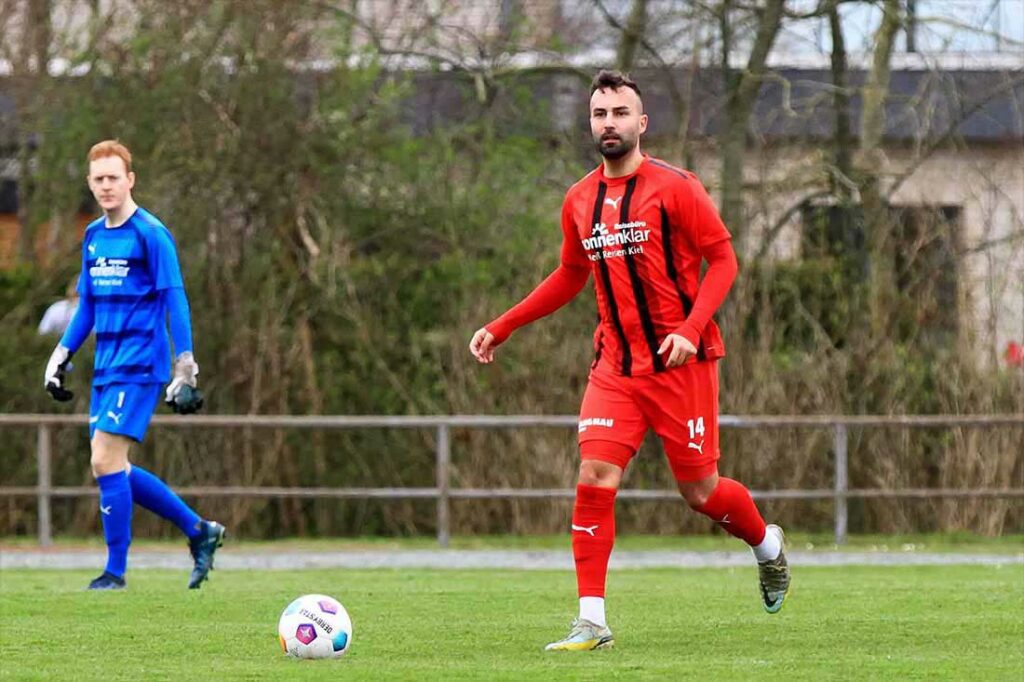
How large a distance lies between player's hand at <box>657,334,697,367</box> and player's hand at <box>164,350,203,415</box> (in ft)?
11.7

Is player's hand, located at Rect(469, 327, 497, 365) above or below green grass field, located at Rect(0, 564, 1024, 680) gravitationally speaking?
above

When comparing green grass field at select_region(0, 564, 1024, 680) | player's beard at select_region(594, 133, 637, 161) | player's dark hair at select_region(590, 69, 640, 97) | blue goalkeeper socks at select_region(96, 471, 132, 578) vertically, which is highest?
player's dark hair at select_region(590, 69, 640, 97)

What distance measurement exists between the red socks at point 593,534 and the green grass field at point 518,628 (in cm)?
29

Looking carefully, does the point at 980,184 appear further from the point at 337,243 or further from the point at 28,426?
the point at 28,426

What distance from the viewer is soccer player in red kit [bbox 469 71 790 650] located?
25.0 feet

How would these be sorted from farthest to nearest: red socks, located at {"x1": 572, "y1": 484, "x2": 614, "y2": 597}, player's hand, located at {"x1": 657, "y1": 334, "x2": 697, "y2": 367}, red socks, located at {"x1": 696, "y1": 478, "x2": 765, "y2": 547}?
red socks, located at {"x1": 696, "y1": 478, "x2": 765, "y2": 547} → red socks, located at {"x1": 572, "y1": 484, "x2": 614, "y2": 597} → player's hand, located at {"x1": 657, "y1": 334, "x2": 697, "y2": 367}

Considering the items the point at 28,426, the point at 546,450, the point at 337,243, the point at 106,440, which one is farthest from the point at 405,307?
the point at 106,440

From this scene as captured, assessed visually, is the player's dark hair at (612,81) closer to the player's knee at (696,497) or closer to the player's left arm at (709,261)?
the player's left arm at (709,261)

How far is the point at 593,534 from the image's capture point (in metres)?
7.64

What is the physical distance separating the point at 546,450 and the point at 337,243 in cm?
268

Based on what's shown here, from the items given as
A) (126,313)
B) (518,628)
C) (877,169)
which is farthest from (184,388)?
(877,169)

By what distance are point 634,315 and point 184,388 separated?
3340 millimetres

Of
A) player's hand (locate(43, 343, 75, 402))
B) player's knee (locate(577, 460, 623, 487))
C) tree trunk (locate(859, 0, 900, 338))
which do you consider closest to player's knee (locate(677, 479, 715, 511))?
player's knee (locate(577, 460, 623, 487))

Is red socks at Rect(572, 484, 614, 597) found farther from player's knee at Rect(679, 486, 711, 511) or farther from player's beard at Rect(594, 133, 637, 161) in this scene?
player's beard at Rect(594, 133, 637, 161)
